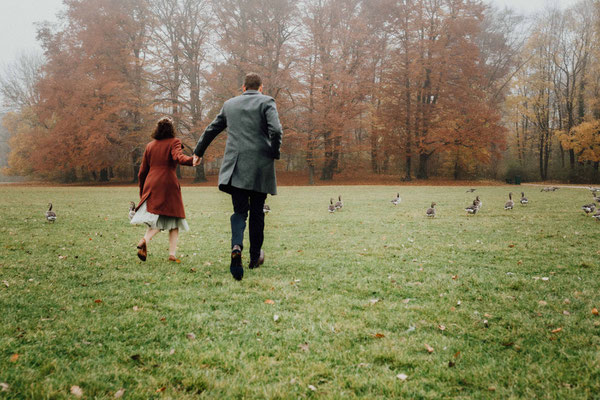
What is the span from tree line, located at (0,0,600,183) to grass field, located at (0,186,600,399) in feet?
86.9

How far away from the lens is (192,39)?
109 feet

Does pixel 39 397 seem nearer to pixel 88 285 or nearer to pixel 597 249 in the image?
pixel 88 285

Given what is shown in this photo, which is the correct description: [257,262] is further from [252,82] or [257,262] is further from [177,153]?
[252,82]

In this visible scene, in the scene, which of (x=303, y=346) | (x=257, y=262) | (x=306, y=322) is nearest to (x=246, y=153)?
(x=257, y=262)

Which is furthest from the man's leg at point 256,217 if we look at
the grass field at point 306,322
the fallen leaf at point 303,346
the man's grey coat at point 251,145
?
the fallen leaf at point 303,346

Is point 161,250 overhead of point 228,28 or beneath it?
beneath

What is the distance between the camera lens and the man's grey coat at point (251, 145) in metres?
4.37

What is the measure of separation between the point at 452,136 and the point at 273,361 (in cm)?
3275

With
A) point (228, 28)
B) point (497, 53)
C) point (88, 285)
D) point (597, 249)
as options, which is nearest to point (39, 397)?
point (88, 285)

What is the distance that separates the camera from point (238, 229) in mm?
4426

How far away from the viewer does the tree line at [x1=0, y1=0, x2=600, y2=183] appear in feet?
101

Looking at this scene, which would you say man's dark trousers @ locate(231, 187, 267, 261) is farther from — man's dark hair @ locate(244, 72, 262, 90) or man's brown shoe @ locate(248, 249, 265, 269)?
man's dark hair @ locate(244, 72, 262, 90)

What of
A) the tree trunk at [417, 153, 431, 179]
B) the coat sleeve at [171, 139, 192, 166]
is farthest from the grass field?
the tree trunk at [417, 153, 431, 179]

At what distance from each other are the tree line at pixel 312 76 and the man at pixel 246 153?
2628 centimetres
